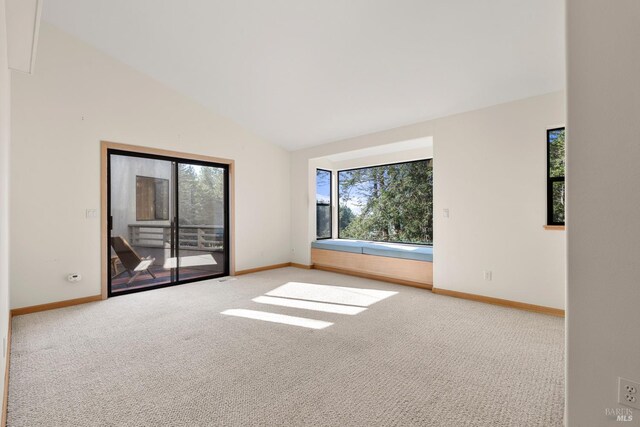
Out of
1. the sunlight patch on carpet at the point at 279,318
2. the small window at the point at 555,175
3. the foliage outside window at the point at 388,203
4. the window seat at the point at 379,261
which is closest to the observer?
the sunlight patch on carpet at the point at 279,318

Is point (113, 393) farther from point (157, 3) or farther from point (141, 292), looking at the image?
point (157, 3)

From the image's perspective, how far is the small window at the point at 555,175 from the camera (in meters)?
3.34

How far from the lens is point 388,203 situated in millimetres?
5984

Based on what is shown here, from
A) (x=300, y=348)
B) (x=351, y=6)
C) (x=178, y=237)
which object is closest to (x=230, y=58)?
(x=351, y=6)

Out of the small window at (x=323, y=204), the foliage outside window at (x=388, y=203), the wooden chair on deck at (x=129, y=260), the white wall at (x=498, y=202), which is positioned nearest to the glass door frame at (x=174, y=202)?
the wooden chair on deck at (x=129, y=260)

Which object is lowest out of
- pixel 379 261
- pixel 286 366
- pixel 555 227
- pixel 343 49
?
pixel 286 366

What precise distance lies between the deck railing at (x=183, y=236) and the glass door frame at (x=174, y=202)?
86mm

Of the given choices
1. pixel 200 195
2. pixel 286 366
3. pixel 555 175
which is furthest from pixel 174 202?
pixel 555 175

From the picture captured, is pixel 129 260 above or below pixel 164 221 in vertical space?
below

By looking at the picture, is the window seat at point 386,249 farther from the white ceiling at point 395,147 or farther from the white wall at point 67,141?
the white wall at point 67,141

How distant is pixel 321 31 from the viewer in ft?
9.80
